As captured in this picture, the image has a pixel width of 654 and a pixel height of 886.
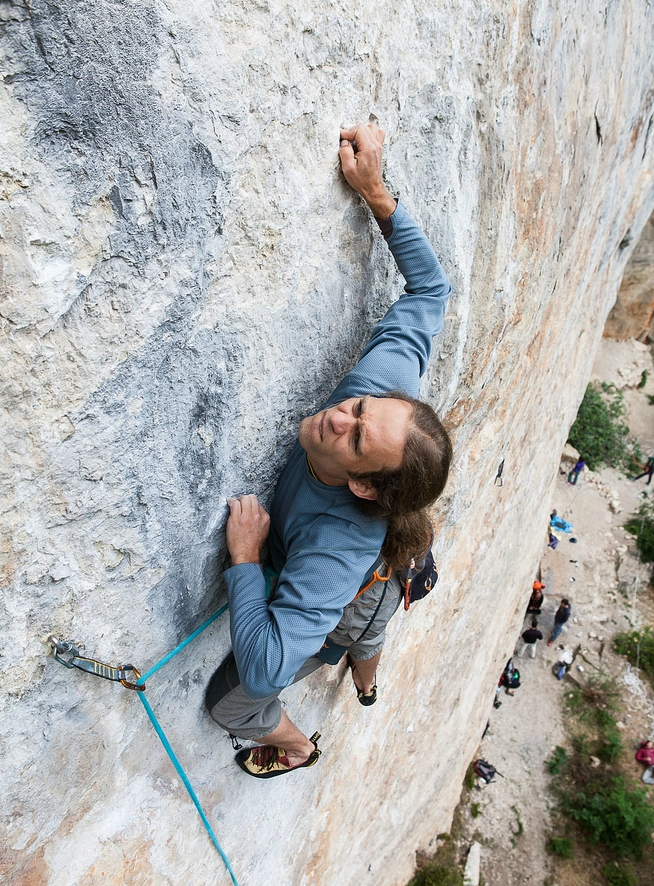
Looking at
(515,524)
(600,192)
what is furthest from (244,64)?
(515,524)

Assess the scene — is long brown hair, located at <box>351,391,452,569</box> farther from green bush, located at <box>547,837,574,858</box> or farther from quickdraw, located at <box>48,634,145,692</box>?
green bush, located at <box>547,837,574,858</box>

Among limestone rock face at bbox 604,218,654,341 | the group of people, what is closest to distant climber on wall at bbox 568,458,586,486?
the group of people

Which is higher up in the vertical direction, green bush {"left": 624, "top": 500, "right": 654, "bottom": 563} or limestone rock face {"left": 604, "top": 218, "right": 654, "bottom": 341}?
limestone rock face {"left": 604, "top": 218, "right": 654, "bottom": 341}

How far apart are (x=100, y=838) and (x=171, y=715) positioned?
378mm

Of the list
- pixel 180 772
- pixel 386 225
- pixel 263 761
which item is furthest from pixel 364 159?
pixel 263 761

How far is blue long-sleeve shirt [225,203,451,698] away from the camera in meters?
1.60

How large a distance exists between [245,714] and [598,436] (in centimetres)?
1324

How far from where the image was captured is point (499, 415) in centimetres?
357

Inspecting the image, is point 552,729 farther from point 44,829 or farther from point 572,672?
point 44,829

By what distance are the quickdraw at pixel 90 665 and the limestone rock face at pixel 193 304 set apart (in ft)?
0.12

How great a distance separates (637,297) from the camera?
15.3m

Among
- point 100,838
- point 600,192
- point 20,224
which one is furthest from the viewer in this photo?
point 600,192

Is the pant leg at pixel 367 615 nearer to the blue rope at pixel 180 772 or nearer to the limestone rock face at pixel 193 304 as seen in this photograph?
the limestone rock face at pixel 193 304

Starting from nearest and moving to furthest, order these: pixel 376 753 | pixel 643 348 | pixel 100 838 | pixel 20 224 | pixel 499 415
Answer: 1. pixel 20 224
2. pixel 100 838
3. pixel 499 415
4. pixel 376 753
5. pixel 643 348
